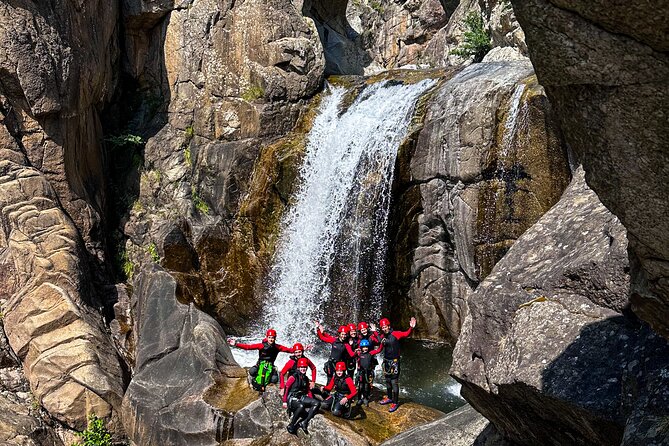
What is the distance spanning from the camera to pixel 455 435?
8.73 m

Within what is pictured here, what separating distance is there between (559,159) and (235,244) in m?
8.51

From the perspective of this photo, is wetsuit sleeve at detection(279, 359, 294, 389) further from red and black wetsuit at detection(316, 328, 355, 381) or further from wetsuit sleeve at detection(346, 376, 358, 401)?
wetsuit sleeve at detection(346, 376, 358, 401)

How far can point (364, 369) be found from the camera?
11.1m

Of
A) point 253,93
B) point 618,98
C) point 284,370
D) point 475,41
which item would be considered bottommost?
point 284,370

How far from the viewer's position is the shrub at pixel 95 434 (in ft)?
39.2

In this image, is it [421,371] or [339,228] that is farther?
[339,228]

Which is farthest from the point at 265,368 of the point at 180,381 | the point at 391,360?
the point at 391,360

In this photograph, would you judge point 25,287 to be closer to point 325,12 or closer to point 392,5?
point 325,12

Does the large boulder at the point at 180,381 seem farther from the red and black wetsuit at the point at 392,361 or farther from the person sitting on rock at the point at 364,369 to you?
the red and black wetsuit at the point at 392,361

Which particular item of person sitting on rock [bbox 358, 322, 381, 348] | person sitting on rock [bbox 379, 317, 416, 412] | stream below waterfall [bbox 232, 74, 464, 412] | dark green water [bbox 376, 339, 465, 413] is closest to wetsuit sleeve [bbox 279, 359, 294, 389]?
person sitting on rock [bbox 358, 322, 381, 348]

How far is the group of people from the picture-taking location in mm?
10500

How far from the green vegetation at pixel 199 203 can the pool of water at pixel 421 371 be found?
3.91 m

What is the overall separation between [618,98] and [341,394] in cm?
816

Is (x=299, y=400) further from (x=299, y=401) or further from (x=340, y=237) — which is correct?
(x=340, y=237)
